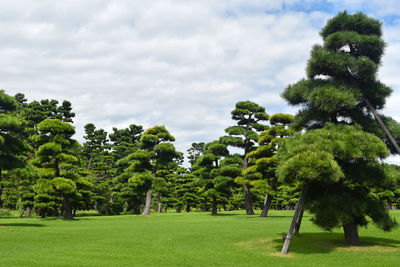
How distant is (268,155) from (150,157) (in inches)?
551

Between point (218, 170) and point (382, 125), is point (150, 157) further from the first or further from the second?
point (382, 125)

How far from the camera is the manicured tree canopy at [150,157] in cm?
3478

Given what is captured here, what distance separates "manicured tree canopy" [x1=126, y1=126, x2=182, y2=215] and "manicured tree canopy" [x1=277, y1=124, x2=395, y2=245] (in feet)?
80.9

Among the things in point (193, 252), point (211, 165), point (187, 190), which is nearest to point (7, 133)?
point (193, 252)

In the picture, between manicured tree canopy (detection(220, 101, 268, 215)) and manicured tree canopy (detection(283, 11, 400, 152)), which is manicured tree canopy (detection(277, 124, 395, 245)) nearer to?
manicured tree canopy (detection(283, 11, 400, 152))

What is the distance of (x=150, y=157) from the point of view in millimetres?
35719

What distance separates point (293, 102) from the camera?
13594mm

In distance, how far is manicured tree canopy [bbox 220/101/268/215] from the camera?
32844 mm

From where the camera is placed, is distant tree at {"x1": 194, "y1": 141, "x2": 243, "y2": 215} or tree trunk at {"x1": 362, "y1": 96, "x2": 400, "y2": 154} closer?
tree trunk at {"x1": 362, "y1": 96, "x2": 400, "y2": 154}

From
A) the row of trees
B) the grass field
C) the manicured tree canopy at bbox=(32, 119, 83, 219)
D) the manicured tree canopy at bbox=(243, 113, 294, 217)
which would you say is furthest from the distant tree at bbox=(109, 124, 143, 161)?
the grass field

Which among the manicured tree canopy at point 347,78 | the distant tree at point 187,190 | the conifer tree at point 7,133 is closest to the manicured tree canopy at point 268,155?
the manicured tree canopy at point 347,78

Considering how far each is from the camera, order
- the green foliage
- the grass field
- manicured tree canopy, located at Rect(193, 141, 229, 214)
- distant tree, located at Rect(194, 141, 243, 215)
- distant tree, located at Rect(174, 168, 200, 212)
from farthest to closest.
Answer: distant tree, located at Rect(174, 168, 200, 212) → manicured tree canopy, located at Rect(193, 141, 229, 214) → distant tree, located at Rect(194, 141, 243, 215) → the green foliage → the grass field

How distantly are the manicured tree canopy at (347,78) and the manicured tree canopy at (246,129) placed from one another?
63.0 feet

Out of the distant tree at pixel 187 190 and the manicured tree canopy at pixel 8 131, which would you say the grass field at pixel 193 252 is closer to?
the manicured tree canopy at pixel 8 131
